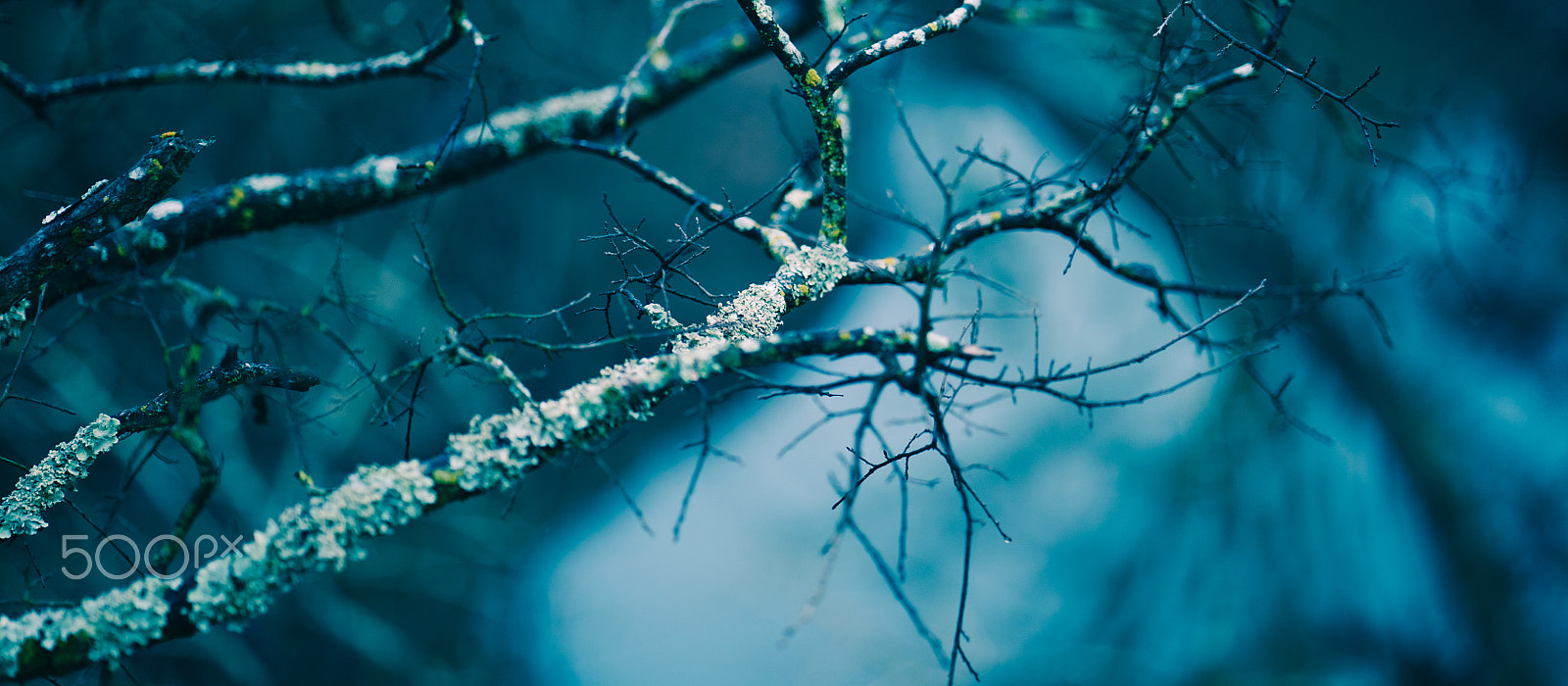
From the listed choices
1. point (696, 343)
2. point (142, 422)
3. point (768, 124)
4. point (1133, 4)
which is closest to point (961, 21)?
point (696, 343)

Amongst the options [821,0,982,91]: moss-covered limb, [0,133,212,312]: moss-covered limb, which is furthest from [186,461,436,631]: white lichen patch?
[821,0,982,91]: moss-covered limb

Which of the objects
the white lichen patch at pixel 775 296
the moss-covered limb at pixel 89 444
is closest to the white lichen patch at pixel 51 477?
the moss-covered limb at pixel 89 444

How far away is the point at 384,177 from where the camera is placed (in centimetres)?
255

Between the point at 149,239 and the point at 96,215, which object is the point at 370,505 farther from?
the point at 149,239

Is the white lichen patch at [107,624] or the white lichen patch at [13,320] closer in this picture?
the white lichen patch at [107,624]

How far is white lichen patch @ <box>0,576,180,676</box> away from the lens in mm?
1344

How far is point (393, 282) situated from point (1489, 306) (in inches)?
262

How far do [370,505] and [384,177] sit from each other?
154 centimetres

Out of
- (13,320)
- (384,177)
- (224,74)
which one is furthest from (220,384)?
(224,74)

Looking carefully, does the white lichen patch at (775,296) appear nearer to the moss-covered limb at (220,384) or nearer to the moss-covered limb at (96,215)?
the moss-covered limb at (220,384)

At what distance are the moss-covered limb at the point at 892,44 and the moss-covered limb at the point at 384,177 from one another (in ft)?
3.44

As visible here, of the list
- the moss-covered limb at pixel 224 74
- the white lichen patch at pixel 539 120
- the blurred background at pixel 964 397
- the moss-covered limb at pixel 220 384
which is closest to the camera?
the moss-covered limb at pixel 220 384

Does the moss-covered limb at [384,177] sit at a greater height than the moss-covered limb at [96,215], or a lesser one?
greater

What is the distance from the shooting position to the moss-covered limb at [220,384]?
1640 mm
